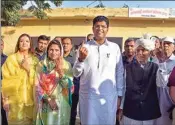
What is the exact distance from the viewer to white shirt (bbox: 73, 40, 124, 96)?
4309 mm

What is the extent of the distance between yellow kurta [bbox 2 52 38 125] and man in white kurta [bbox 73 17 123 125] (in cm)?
83

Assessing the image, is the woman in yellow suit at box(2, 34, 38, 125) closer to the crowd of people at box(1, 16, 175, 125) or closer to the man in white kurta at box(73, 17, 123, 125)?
the crowd of people at box(1, 16, 175, 125)

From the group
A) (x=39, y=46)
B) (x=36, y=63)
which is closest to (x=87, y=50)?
(x=36, y=63)

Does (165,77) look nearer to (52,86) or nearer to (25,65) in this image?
(52,86)

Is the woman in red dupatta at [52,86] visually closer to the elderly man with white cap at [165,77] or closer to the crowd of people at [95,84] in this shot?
the crowd of people at [95,84]

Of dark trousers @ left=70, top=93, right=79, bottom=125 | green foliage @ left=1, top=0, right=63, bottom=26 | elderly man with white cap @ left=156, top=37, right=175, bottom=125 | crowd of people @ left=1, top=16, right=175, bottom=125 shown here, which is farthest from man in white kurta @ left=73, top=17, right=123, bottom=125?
green foliage @ left=1, top=0, right=63, bottom=26

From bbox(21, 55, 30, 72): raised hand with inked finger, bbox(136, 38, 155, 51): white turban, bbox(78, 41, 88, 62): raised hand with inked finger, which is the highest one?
bbox(136, 38, 155, 51): white turban

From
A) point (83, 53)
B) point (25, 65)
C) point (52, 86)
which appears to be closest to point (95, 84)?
point (83, 53)

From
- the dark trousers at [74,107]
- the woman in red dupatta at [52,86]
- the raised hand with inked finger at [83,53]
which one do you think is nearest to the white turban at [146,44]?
the raised hand with inked finger at [83,53]

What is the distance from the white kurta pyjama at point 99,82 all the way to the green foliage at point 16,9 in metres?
7.12

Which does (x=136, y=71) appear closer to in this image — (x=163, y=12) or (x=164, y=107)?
(x=164, y=107)

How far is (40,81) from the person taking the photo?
4.73 metres

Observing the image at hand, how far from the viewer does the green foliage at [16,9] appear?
11.1m

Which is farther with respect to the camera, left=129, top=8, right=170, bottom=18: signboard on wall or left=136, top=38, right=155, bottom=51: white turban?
left=129, top=8, right=170, bottom=18: signboard on wall
